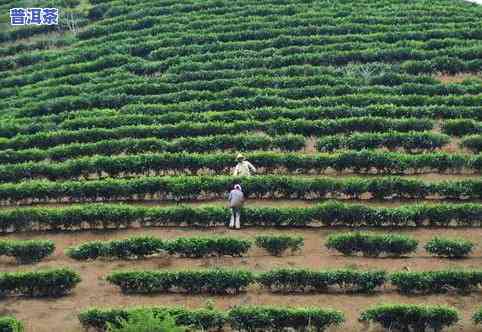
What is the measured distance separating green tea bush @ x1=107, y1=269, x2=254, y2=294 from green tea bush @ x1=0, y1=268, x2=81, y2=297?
0.98 meters

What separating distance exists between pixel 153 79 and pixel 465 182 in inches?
580

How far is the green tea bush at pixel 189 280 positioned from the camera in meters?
17.8

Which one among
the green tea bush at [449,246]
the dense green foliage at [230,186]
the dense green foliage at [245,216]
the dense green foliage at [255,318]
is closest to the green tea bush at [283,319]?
the dense green foliage at [255,318]

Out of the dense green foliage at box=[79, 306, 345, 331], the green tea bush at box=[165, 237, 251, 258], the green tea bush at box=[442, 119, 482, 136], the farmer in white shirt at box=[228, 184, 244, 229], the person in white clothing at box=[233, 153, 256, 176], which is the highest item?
the green tea bush at box=[442, 119, 482, 136]

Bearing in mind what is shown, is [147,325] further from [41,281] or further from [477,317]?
[477,317]

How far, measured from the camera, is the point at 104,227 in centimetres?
2147

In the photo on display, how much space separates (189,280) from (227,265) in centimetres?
149

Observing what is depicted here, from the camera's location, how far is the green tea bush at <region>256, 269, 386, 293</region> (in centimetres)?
1759

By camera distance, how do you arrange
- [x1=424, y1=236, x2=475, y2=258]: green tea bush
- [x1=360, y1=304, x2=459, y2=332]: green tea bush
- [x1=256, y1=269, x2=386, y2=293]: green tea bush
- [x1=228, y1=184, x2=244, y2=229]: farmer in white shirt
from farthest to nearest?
[x1=228, y1=184, x2=244, y2=229]: farmer in white shirt, [x1=424, y1=236, x2=475, y2=258]: green tea bush, [x1=256, y1=269, x2=386, y2=293]: green tea bush, [x1=360, y1=304, x2=459, y2=332]: green tea bush

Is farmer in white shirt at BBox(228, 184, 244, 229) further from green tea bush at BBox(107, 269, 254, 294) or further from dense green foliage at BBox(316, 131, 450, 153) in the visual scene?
dense green foliage at BBox(316, 131, 450, 153)

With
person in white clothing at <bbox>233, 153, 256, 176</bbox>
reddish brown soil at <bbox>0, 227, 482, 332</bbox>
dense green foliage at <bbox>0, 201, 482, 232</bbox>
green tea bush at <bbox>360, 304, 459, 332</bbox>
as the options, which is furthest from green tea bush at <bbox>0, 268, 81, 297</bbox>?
green tea bush at <bbox>360, 304, 459, 332</bbox>

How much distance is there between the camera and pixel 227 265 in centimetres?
1909

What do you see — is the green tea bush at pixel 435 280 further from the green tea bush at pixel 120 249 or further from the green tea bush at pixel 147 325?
the green tea bush at pixel 147 325

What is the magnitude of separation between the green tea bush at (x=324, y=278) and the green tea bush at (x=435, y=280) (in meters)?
0.43
